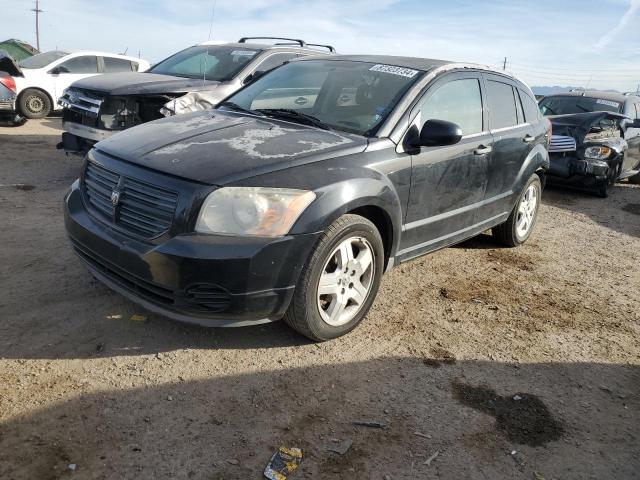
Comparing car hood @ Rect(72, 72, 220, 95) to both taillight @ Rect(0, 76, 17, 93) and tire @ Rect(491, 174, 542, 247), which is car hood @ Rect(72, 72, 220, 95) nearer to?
tire @ Rect(491, 174, 542, 247)

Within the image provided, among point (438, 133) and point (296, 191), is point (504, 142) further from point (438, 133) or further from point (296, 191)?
point (296, 191)

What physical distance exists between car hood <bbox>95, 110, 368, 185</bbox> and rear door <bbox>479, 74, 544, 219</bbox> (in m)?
1.66

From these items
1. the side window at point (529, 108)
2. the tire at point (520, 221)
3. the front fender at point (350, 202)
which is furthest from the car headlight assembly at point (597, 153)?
the front fender at point (350, 202)

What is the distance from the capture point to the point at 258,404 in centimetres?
274

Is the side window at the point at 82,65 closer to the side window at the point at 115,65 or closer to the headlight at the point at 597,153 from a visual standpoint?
the side window at the point at 115,65

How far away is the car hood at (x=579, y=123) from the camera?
8.62 meters

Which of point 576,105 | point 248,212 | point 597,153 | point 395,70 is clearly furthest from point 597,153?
point 248,212

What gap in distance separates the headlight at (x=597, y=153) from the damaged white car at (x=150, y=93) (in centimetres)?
497

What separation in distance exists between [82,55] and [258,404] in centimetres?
1270

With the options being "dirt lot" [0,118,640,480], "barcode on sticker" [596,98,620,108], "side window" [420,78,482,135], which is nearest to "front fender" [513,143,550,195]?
"side window" [420,78,482,135]

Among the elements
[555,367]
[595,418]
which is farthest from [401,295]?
[595,418]

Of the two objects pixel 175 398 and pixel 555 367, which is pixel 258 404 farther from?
pixel 555 367

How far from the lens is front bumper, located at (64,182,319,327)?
273cm

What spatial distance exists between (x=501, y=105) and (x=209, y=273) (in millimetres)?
3347
